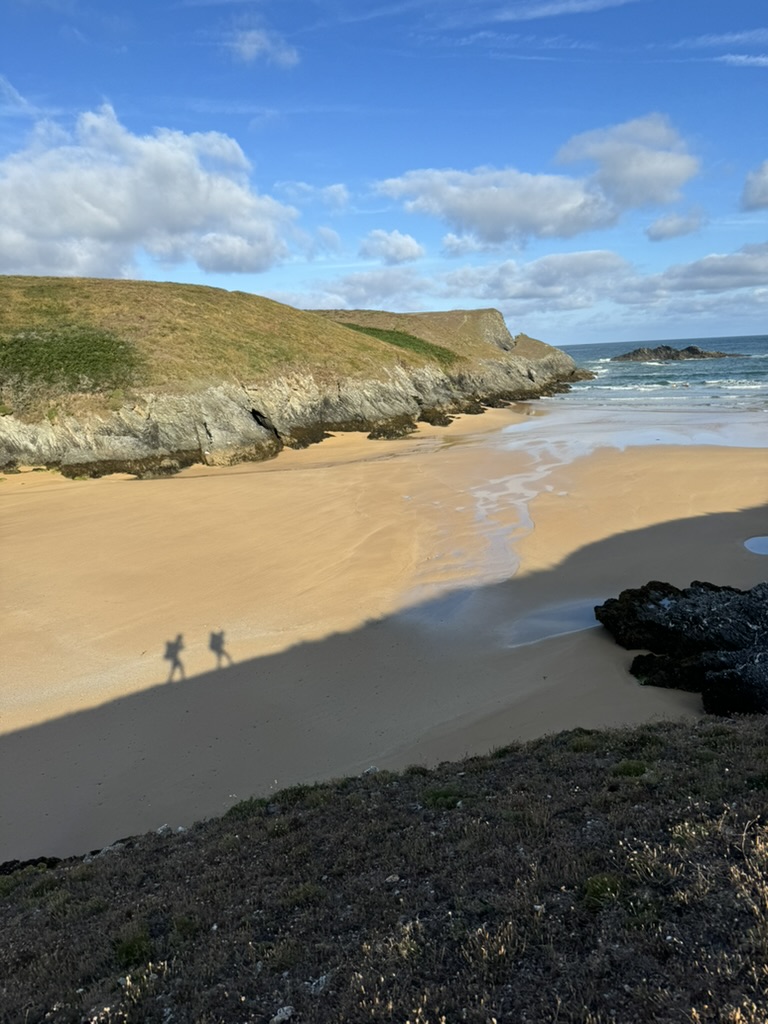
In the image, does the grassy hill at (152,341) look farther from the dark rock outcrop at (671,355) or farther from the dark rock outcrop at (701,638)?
the dark rock outcrop at (671,355)

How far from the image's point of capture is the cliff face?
107 ft

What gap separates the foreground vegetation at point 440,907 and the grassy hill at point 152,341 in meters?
34.2

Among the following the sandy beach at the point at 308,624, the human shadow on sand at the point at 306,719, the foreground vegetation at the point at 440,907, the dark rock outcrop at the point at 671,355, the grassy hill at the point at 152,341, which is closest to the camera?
the foreground vegetation at the point at 440,907

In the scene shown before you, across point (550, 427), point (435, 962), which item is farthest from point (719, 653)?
point (550, 427)

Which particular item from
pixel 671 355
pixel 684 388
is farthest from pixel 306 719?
pixel 671 355

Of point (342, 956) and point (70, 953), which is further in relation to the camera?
point (70, 953)

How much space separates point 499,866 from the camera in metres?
5.40

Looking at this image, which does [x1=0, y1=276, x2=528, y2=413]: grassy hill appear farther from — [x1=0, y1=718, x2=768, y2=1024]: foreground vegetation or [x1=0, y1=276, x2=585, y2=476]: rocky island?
[x1=0, y1=718, x2=768, y2=1024]: foreground vegetation

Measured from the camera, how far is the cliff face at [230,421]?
32500mm

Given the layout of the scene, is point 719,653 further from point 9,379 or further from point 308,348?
point 308,348

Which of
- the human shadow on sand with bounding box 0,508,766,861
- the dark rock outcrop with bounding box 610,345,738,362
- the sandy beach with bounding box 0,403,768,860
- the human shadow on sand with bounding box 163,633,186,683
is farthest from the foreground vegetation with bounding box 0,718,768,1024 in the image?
the dark rock outcrop with bounding box 610,345,738,362

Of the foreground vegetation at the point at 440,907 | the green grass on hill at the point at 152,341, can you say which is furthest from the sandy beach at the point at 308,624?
the green grass on hill at the point at 152,341

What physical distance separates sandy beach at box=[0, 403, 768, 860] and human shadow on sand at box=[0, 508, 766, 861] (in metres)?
0.04

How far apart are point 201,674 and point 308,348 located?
40.4 metres
